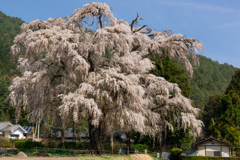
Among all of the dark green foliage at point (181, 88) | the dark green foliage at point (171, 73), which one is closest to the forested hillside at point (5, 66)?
the dark green foliage at point (181, 88)

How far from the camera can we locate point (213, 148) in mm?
28562

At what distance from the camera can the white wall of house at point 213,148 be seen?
92.1 feet

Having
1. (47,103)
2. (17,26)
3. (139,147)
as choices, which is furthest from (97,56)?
(17,26)

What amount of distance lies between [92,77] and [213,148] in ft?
57.0

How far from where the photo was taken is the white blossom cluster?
61.4 feet

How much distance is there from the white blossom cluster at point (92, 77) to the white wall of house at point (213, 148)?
5097mm

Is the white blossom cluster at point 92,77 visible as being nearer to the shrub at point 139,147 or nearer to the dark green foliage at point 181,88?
the shrub at point 139,147

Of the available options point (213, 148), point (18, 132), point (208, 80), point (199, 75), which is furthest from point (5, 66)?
point (213, 148)

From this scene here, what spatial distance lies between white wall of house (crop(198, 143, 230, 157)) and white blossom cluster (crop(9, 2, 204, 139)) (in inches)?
201

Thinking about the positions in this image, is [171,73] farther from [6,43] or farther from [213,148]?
[6,43]

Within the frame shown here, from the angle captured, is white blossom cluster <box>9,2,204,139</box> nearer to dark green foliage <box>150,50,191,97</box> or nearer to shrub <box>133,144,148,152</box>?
shrub <box>133,144,148,152</box>

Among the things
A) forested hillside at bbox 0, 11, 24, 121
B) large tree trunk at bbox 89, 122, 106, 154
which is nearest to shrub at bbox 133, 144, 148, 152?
large tree trunk at bbox 89, 122, 106, 154

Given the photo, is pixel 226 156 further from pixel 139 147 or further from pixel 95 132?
pixel 95 132

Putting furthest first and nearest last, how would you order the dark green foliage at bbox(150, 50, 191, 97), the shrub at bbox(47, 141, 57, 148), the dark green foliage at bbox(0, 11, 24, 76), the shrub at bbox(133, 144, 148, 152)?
the dark green foliage at bbox(0, 11, 24, 76) → the shrub at bbox(47, 141, 57, 148) → the dark green foliage at bbox(150, 50, 191, 97) → the shrub at bbox(133, 144, 148, 152)
